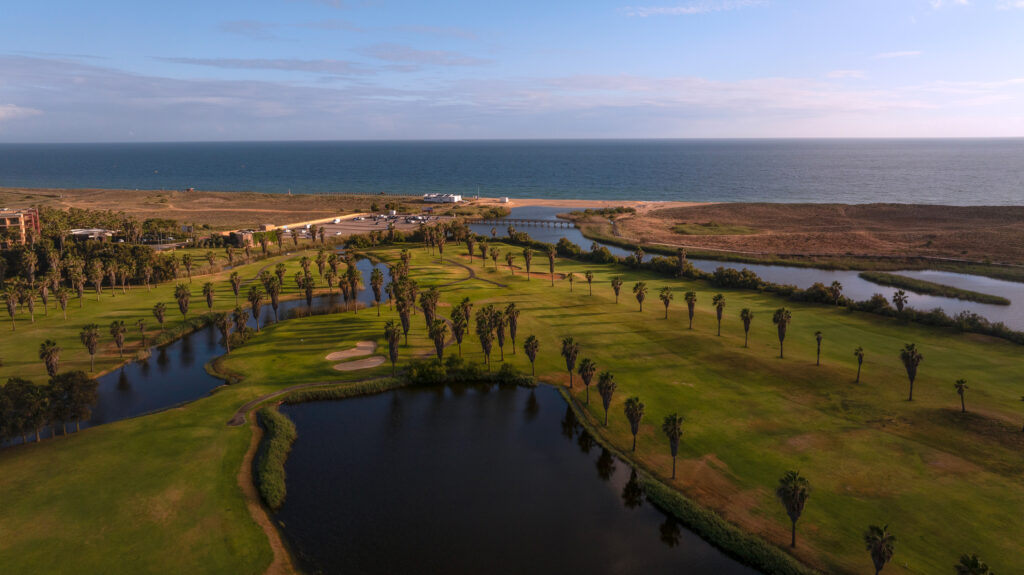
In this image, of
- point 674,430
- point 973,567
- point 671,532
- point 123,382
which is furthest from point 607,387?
point 123,382

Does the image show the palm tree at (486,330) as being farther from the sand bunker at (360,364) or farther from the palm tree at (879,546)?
the palm tree at (879,546)

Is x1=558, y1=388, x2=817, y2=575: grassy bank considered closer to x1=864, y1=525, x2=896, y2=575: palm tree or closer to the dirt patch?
x1=864, y1=525, x2=896, y2=575: palm tree

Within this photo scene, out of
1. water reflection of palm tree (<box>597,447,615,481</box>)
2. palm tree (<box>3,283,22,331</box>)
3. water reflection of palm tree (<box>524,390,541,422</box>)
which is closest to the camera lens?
water reflection of palm tree (<box>597,447,615,481</box>)

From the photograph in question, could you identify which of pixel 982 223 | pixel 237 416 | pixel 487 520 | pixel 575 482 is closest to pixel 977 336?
pixel 575 482

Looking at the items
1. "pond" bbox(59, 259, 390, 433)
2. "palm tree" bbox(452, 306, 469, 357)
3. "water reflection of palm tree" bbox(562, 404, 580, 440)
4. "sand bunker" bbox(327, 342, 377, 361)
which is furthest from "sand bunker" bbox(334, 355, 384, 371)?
"water reflection of palm tree" bbox(562, 404, 580, 440)

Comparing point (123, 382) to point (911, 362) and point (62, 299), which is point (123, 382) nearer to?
point (62, 299)

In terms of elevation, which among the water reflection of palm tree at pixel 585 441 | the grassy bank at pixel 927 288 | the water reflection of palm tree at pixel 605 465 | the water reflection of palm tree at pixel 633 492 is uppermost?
the grassy bank at pixel 927 288

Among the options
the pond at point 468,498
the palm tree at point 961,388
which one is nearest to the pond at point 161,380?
the pond at point 468,498
